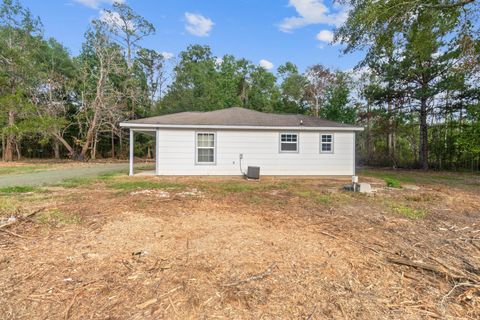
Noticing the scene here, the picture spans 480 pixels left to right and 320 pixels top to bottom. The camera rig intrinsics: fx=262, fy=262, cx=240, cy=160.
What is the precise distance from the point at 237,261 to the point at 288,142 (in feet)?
29.1

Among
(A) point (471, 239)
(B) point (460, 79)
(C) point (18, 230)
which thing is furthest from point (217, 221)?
(B) point (460, 79)

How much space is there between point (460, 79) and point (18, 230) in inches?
700

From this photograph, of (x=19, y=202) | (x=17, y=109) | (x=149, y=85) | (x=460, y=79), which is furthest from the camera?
(x=149, y=85)

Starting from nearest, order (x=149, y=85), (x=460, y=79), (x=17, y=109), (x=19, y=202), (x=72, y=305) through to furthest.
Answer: (x=72, y=305) → (x=19, y=202) → (x=460, y=79) → (x=17, y=109) → (x=149, y=85)

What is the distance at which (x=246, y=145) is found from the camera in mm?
11133

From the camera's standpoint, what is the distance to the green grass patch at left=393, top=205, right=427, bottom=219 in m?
4.88

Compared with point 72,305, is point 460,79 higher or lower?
higher

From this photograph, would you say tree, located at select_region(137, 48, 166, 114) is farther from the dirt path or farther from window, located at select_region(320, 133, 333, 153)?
window, located at select_region(320, 133, 333, 153)

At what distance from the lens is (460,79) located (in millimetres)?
13125

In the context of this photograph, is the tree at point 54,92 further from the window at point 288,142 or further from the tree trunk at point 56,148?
the window at point 288,142

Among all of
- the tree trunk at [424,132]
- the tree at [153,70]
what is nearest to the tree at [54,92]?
the tree at [153,70]

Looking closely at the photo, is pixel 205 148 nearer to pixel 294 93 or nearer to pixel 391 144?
pixel 391 144

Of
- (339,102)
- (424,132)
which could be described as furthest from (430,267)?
(339,102)

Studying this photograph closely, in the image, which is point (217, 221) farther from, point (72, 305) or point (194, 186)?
point (194, 186)
